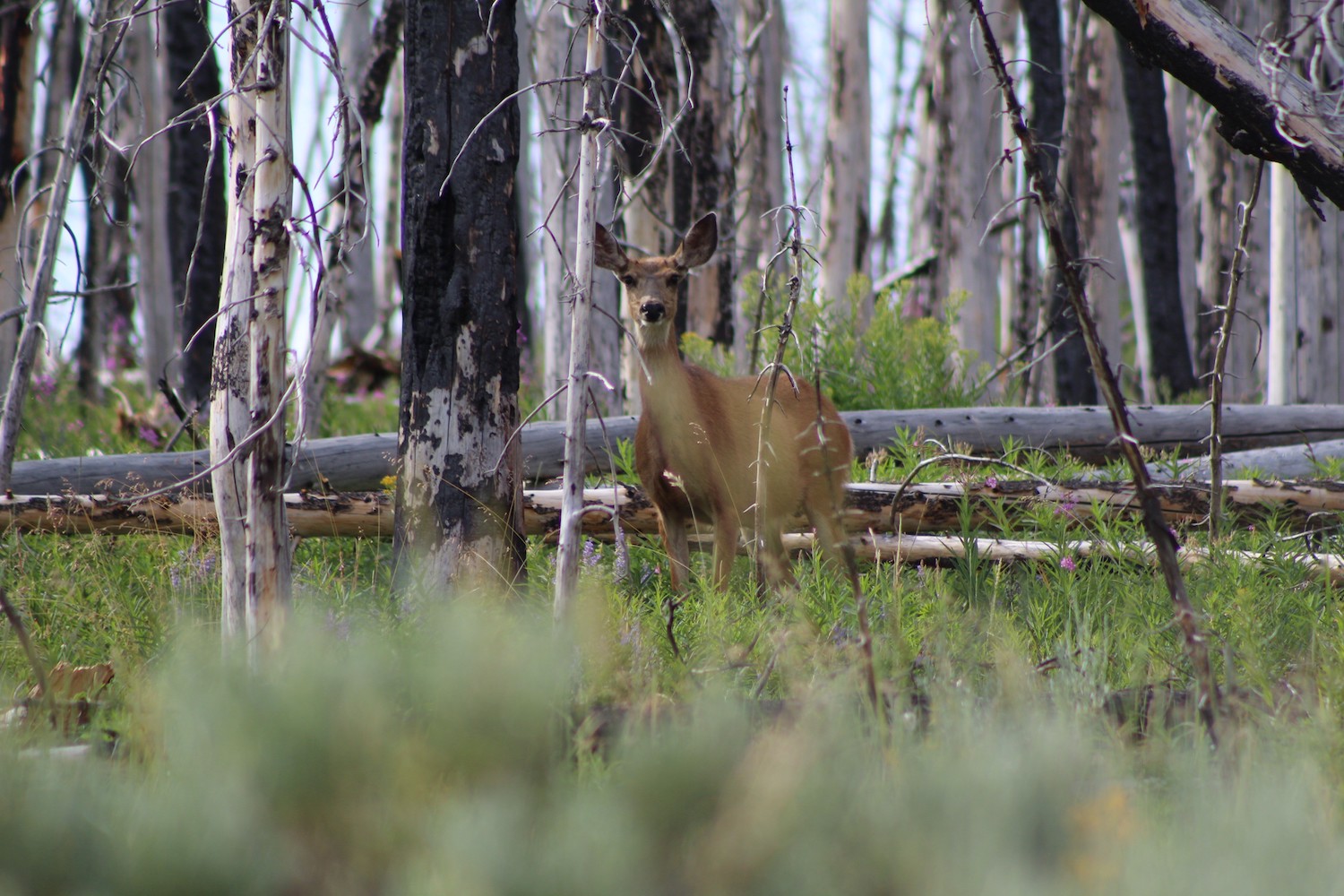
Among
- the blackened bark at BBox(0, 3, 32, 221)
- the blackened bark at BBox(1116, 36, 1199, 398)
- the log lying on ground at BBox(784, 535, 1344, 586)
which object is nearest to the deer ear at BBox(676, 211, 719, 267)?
the log lying on ground at BBox(784, 535, 1344, 586)

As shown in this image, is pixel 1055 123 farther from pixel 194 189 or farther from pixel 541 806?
pixel 541 806

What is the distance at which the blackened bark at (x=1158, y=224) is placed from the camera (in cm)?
1327

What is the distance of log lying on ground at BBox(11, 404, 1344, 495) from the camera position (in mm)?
6203

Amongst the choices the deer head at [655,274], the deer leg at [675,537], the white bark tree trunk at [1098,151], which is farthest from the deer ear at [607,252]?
the white bark tree trunk at [1098,151]

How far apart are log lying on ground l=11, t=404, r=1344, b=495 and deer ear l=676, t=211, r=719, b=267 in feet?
3.32

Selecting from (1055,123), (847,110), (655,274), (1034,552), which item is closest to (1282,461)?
(1034,552)

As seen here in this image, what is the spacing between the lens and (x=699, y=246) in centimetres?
600

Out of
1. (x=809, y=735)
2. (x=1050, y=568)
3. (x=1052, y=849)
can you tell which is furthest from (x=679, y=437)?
(x=1052, y=849)

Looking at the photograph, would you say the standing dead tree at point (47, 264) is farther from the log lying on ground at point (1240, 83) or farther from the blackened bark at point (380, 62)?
the log lying on ground at point (1240, 83)

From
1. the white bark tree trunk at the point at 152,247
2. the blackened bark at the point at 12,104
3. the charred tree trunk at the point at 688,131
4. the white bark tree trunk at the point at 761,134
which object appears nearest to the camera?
the blackened bark at the point at 12,104

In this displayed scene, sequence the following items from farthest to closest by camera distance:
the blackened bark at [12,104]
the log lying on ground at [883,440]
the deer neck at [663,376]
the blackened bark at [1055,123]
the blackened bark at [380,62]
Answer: the blackened bark at [1055,123] → the blackened bark at [380,62] → the blackened bark at [12,104] → the log lying on ground at [883,440] → the deer neck at [663,376]

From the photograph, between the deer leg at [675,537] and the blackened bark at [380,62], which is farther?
the blackened bark at [380,62]

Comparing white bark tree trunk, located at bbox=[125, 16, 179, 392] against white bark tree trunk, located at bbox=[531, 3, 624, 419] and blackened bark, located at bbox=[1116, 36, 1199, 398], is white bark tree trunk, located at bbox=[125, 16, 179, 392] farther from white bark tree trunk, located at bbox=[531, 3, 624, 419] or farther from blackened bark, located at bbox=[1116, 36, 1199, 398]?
blackened bark, located at bbox=[1116, 36, 1199, 398]

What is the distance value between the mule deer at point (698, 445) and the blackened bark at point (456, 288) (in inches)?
49.7
